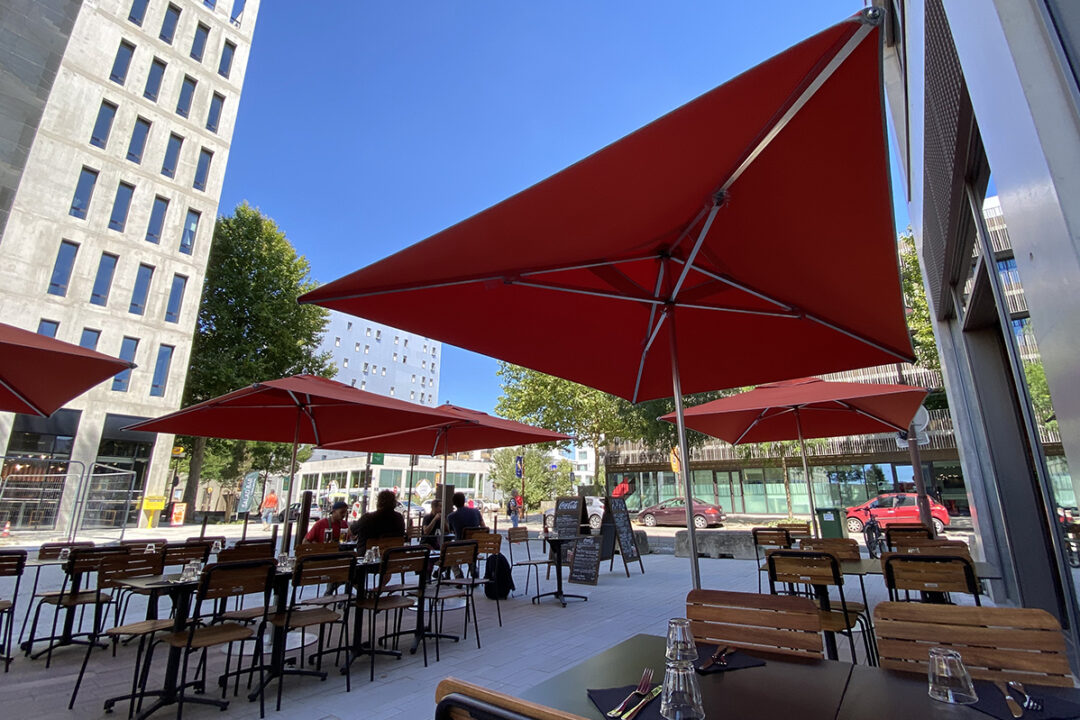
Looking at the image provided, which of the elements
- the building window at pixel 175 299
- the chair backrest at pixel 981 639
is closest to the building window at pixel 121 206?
the building window at pixel 175 299

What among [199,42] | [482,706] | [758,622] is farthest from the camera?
[199,42]

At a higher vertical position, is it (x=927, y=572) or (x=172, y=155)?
(x=172, y=155)

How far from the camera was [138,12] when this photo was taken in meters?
24.1

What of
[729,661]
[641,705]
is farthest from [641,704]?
[729,661]

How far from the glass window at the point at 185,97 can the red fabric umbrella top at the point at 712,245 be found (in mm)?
29964

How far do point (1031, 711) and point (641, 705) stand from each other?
1.20 meters

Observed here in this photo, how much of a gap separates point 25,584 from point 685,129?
501 inches

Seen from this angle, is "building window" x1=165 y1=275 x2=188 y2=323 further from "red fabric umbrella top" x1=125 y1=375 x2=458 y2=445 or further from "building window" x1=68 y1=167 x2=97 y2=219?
"red fabric umbrella top" x1=125 y1=375 x2=458 y2=445

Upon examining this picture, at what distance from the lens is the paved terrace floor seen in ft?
12.9

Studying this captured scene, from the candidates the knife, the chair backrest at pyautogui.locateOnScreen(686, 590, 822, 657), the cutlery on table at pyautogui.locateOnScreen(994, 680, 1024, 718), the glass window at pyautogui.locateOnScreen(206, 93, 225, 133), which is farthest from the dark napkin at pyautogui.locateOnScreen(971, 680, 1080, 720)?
the glass window at pyautogui.locateOnScreen(206, 93, 225, 133)

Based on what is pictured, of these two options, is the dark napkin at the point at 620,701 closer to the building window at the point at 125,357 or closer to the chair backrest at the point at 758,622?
the chair backrest at the point at 758,622

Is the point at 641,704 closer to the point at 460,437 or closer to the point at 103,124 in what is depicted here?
the point at 460,437

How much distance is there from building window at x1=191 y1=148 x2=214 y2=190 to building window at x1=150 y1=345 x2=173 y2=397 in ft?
27.3

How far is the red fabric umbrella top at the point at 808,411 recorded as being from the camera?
5918mm
